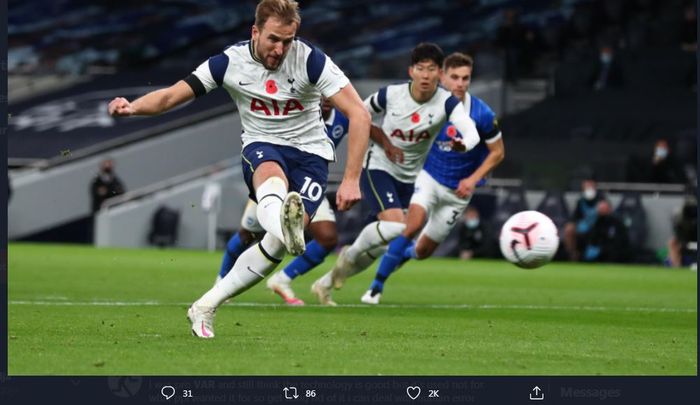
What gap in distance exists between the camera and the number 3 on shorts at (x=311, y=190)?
883cm

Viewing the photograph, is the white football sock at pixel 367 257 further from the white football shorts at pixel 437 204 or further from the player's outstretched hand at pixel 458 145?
the player's outstretched hand at pixel 458 145

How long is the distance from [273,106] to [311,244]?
367 cm

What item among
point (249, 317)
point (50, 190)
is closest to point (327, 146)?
point (249, 317)

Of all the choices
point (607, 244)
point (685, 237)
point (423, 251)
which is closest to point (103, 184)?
point (607, 244)

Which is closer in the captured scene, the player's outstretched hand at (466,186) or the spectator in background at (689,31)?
the player's outstretched hand at (466,186)

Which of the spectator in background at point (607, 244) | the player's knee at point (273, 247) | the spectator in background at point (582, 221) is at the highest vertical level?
the spectator in background at point (582, 221)

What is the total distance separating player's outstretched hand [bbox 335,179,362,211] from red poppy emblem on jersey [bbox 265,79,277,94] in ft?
3.04

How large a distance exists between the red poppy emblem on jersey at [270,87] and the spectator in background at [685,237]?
15.5 metres

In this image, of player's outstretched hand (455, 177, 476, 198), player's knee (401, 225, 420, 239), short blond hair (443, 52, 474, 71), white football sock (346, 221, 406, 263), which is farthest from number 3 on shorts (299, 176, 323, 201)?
short blond hair (443, 52, 474, 71)

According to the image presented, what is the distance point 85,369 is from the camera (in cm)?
672

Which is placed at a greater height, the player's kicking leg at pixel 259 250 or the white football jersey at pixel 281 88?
the white football jersey at pixel 281 88

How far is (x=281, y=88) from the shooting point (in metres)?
8.72

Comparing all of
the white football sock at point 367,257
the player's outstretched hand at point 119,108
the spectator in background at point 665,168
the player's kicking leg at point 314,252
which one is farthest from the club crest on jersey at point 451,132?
the spectator in background at point 665,168
